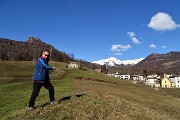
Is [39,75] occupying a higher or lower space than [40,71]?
lower

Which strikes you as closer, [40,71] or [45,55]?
[40,71]

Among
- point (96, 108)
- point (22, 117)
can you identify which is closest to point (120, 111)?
point (96, 108)

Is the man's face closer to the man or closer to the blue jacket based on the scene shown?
the man

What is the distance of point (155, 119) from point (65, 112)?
4.50 meters

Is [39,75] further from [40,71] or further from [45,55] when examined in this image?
[45,55]

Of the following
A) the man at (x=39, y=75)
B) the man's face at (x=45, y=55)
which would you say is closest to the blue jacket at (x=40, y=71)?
the man at (x=39, y=75)

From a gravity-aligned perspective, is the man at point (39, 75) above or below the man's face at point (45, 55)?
below

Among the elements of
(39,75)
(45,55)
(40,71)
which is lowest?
(39,75)

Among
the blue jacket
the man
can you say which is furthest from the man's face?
the blue jacket

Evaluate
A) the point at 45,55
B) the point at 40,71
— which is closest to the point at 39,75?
the point at 40,71

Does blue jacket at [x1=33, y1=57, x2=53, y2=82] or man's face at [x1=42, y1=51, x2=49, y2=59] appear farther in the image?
man's face at [x1=42, y1=51, x2=49, y2=59]

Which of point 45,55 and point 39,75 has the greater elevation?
point 45,55

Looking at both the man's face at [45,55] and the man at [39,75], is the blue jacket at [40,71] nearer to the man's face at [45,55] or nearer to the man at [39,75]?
the man at [39,75]

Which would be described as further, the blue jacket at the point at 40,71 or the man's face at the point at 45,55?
the man's face at the point at 45,55
